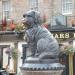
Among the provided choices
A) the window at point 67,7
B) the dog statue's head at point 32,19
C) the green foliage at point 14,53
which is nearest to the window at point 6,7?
the green foliage at point 14,53

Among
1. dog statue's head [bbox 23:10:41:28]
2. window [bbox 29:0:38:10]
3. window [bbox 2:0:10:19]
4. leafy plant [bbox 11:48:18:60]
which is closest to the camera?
dog statue's head [bbox 23:10:41:28]

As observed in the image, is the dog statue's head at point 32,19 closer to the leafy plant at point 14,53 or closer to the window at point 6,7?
the leafy plant at point 14,53

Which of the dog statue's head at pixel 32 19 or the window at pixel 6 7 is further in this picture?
the window at pixel 6 7

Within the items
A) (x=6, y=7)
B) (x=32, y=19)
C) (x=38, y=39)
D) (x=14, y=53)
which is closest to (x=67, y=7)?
(x=6, y=7)

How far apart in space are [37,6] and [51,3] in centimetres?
90

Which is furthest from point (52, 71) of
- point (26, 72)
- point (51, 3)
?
point (51, 3)

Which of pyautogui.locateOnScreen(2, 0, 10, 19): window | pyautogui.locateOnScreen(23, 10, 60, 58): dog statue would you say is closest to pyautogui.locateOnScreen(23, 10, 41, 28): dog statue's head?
pyautogui.locateOnScreen(23, 10, 60, 58): dog statue

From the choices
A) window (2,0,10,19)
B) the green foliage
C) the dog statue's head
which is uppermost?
the dog statue's head

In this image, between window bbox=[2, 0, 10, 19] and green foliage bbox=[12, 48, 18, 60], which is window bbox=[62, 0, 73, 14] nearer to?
window bbox=[2, 0, 10, 19]

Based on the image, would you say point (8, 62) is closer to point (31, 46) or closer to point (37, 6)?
point (37, 6)

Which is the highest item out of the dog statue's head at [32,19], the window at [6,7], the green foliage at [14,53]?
the dog statue's head at [32,19]

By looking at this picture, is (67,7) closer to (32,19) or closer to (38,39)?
(32,19)

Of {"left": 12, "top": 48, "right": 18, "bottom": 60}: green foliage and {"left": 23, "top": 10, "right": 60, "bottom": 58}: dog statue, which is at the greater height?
{"left": 23, "top": 10, "right": 60, "bottom": 58}: dog statue

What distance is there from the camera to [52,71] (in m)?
10.4
